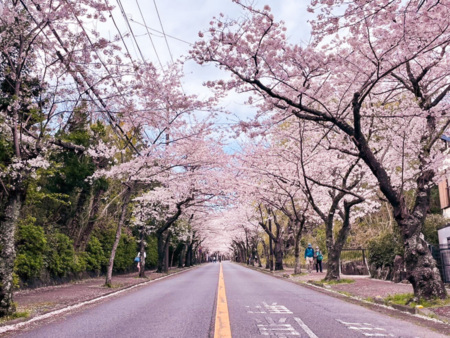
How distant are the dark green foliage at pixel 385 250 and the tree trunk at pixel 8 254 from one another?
15.4 metres

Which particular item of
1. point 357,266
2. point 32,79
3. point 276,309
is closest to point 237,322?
point 276,309

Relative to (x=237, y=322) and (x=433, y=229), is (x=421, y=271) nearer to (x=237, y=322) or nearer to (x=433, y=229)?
(x=237, y=322)

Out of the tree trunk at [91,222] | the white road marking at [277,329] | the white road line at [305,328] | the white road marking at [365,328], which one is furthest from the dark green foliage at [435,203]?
the white road marking at [277,329]

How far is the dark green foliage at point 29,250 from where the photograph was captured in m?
13.1

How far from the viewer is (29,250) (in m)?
13.7

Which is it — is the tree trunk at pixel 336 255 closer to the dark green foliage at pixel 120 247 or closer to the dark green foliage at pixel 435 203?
the dark green foliage at pixel 435 203

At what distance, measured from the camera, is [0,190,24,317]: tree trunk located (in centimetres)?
789

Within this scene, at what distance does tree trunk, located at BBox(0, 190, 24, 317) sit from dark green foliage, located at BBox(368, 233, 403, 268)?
607 inches

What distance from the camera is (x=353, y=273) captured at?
24.7 meters

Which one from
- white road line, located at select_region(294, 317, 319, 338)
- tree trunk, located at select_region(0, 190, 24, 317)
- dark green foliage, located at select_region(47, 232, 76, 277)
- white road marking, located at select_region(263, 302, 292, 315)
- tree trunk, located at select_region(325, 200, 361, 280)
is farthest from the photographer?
tree trunk, located at select_region(325, 200, 361, 280)

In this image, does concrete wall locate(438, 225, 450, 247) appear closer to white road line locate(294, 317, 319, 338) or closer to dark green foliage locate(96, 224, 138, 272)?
white road line locate(294, 317, 319, 338)

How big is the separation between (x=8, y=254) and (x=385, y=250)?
661 inches

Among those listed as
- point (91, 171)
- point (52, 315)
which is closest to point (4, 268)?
point (52, 315)

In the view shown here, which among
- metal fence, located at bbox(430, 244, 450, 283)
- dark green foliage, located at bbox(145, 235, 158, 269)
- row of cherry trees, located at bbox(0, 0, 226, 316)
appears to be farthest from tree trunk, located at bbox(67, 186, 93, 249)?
metal fence, located at bbox(430, 244, 450, 283)
